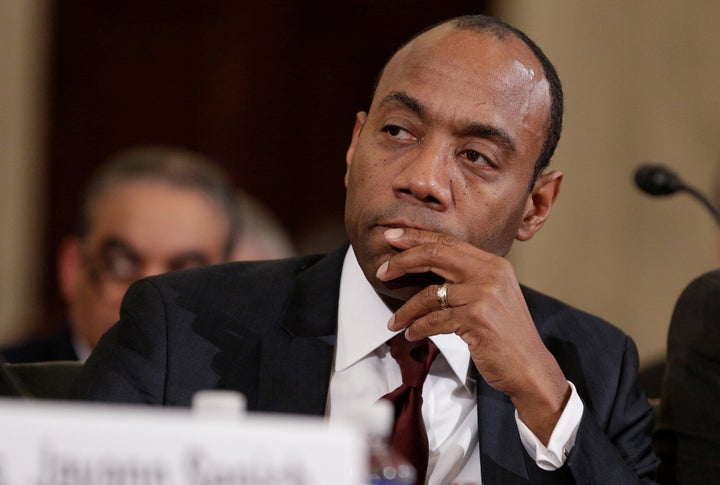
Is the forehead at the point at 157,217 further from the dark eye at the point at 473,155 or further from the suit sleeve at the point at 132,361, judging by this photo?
the dark eye at the point at 473,155

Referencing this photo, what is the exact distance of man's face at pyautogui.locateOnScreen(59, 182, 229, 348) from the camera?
3.66 metres

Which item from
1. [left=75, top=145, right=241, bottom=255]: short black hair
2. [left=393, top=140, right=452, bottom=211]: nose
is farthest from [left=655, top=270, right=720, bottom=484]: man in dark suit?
[left=75, top=145, right=241, bottom=255]: short black hair

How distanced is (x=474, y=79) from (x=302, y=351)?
579 mm

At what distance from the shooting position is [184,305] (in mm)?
2109

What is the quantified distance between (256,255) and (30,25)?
213 cm

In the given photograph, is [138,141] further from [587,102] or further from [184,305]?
[184,305]

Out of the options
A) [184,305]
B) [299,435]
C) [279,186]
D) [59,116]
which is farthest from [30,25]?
[299,435]

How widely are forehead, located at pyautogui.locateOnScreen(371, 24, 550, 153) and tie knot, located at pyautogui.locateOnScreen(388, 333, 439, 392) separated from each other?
1.35ft

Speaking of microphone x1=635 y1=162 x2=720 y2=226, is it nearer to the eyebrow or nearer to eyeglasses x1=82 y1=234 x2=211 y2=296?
the eyebrow

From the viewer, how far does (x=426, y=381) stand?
7.05 ft

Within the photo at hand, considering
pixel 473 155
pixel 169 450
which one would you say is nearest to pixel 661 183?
pixel 473 155

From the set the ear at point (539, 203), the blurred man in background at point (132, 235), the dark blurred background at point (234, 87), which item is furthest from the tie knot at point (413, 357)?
the dark blurred background at point (234, 87)

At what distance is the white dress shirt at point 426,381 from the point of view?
2061mm

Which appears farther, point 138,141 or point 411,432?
point 138,141
